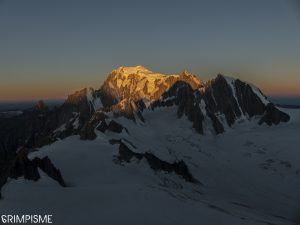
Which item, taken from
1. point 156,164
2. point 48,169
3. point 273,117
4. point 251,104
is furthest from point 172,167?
point 251,104

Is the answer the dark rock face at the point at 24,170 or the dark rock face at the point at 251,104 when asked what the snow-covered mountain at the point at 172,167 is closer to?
the dark rock face at the point at 24,170

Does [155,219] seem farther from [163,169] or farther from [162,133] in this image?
[162,133]

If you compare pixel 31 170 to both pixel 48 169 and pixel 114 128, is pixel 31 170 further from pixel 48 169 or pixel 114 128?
pixel 114 128

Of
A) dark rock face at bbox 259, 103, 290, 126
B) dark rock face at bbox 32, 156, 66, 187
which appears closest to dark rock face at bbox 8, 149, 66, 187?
dark rock face at bbox 32, 156, 66, 187

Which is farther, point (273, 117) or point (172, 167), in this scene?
point (273, 117)

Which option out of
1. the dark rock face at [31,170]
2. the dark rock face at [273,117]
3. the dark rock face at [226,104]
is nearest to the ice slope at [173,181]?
the dark rock face at [31,170]

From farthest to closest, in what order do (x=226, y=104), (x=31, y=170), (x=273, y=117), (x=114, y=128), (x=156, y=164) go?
(x=226, y=104), (x=273, y=117), (x=114, y=128), (x=156, y=164), (x=31, y=170)

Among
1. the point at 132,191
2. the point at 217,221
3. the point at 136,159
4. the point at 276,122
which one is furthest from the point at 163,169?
the point at 276,122
